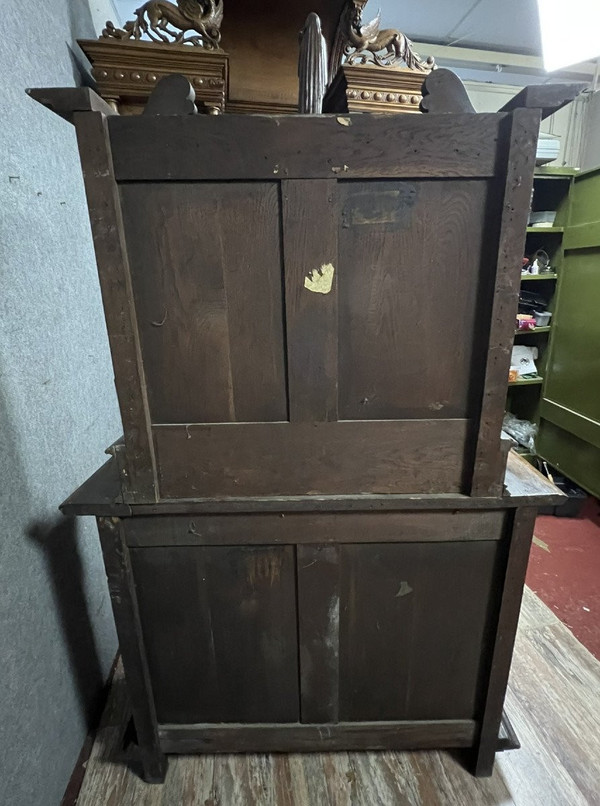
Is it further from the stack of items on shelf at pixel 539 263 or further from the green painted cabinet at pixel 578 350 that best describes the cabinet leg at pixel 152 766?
the stack of items on shelf at pixel 539 263

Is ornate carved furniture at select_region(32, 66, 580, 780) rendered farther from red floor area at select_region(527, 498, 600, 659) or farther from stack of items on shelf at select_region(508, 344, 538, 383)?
stack of items on shelf at select_region(508, 344, 538, 383)

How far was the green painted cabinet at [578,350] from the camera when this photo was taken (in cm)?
227

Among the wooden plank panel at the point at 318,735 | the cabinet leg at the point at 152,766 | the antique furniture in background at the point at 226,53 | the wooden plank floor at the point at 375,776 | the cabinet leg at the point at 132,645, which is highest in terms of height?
the antique furniture in background at the point at 226,53

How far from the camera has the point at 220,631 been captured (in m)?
1.04

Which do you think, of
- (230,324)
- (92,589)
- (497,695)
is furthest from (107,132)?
(497,695)

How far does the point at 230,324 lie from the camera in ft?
2.67

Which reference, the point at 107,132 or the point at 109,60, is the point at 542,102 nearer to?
the point at 107,132

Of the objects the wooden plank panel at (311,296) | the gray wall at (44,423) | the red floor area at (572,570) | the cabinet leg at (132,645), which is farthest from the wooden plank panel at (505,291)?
the red floor area at (572,570)

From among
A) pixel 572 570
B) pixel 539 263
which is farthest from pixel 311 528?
pixel 539 263

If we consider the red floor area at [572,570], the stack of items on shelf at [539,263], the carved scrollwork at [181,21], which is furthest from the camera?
the stack of items on shelf at [539,263]

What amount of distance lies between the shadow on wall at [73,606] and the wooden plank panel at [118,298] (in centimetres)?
31

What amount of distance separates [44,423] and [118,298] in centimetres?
43

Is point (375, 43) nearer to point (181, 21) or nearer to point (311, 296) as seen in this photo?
point (181, 21)

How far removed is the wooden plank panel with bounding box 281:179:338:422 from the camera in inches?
29.5
